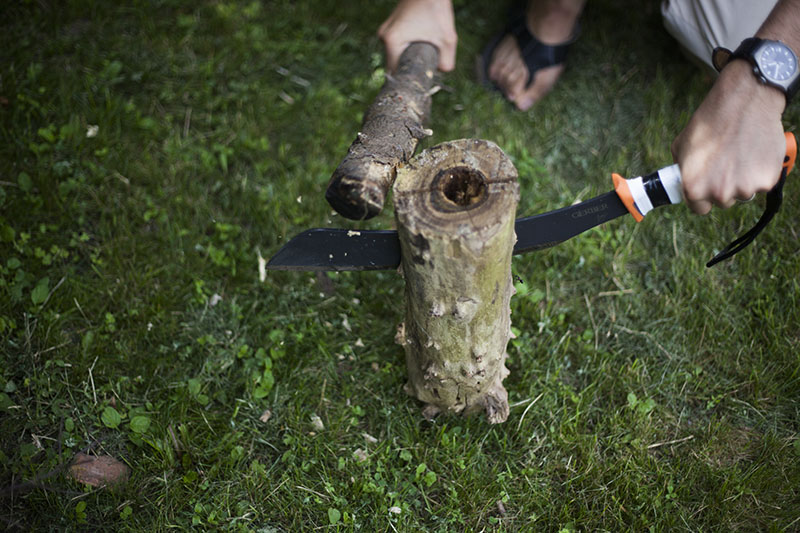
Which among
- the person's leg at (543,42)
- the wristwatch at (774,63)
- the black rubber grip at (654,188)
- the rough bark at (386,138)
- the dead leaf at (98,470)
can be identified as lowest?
the dead leaf at (98,470)

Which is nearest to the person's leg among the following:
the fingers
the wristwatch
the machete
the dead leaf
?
the fingers

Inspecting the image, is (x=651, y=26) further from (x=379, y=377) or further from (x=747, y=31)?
(x=379, y=377)

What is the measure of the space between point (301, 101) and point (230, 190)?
0.73 meters

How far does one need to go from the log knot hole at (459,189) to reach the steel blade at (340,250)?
0.22m

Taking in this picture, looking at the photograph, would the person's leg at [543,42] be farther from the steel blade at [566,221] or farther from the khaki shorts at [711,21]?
the steel blade at [566,221]

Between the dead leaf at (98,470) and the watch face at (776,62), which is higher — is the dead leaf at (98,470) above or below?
below

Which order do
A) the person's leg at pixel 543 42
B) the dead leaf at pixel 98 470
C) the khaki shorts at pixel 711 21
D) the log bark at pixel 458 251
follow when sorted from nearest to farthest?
the log bark at pixel 458 251 → the dead leaf at pixel 98 470 → the khaki shorts at pixel 711 21 → the person's leg at pixel 543 42

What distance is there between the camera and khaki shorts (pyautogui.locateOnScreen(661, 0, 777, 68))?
2.53 meters

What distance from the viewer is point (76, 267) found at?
2652mm

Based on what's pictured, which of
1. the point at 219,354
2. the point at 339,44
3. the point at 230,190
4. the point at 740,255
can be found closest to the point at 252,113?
the point at 230,190

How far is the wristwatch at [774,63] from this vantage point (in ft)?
6.08

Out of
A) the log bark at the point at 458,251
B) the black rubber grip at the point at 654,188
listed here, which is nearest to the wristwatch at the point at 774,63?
the black rubber grip at the point at 654,188

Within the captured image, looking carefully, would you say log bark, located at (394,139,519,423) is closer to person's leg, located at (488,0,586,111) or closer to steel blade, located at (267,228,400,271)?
steel blade, located at (267,228,400,271)

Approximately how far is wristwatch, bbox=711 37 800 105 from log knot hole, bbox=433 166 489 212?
1.00 m
